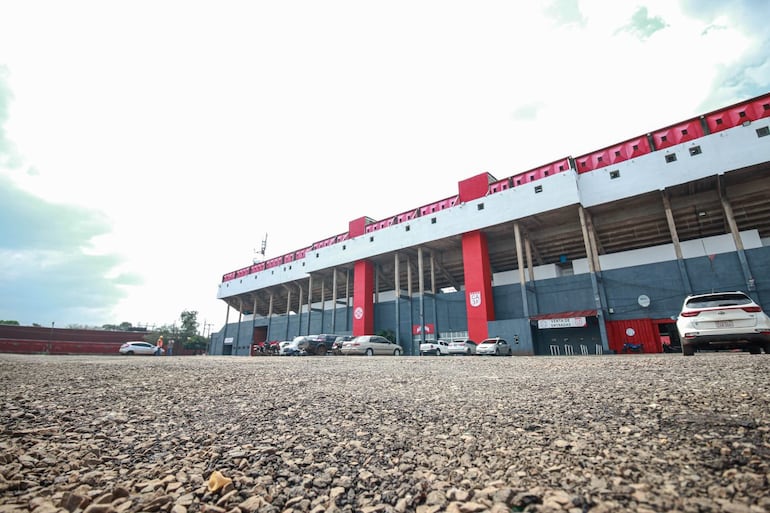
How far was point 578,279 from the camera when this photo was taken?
80.8 feet

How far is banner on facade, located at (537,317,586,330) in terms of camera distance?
904 inches

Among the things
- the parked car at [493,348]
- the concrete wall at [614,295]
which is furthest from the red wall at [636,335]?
the parked car at [493,348]

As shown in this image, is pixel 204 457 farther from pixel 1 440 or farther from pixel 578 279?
pixel 578 279

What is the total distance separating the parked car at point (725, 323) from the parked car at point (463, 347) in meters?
16.5

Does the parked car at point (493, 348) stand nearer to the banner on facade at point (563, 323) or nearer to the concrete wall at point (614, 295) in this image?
the concrete wall at point (614, 295)

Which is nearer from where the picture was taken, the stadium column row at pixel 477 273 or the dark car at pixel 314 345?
the dark car at pixel 314 345

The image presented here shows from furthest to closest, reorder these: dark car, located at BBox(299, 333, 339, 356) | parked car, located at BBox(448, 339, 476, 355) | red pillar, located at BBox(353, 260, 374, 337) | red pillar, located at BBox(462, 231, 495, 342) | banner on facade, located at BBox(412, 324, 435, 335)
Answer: red pillar, located at BBox(353, 260, 374, 337) < banner on facade, located at BBox(412, 324, 435, 335) < red pillar, located at BBox(462, 231, 495, 342) < dark car, located at BBox(299, 333, 339, 356) < parked car, located at BBox(448, 339, 476, 355)

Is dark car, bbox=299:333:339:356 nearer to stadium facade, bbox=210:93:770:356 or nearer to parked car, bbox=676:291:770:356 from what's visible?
stadium facade, bbox=210:93:770:356

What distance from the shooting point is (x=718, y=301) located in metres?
8.06

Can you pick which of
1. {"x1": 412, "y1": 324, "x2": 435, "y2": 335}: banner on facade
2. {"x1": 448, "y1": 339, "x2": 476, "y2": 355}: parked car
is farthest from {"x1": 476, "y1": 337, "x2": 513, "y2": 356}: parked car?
{"x1": 412, "y1": 324, "x2": 435, "y2": 335}: banner on facade

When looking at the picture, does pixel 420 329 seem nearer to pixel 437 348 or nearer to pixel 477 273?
pixel 437 348

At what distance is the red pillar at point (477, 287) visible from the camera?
2680 cm

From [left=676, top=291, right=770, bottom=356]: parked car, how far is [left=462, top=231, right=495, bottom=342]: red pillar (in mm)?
18495

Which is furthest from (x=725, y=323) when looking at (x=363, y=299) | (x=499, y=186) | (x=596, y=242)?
(x=363, y=299)
